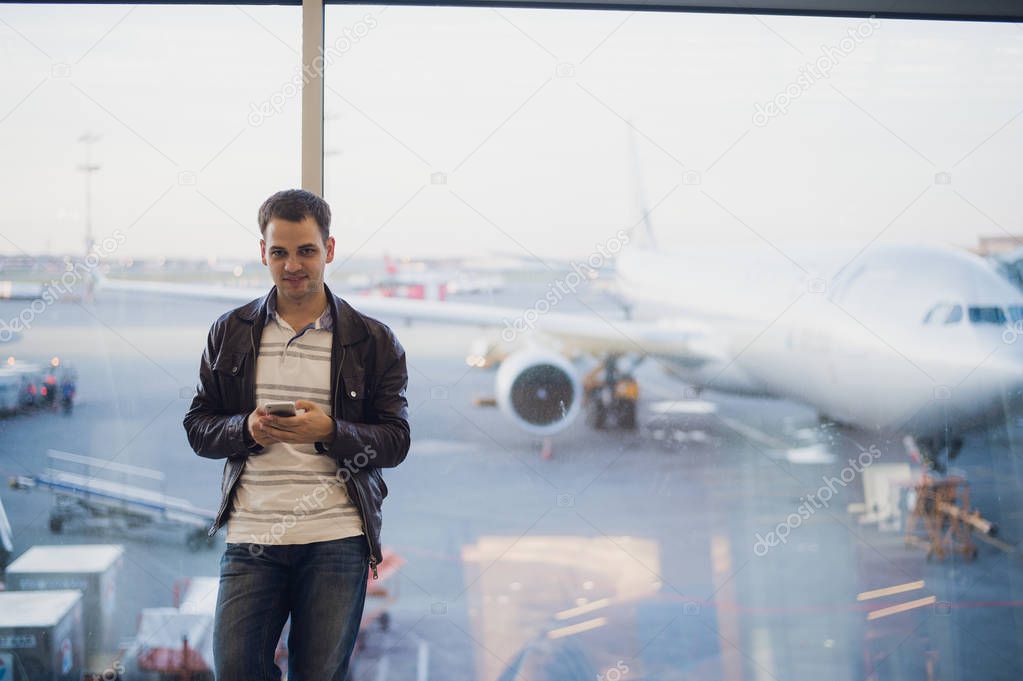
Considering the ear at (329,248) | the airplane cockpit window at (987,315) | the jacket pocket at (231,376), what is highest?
the ear at (329,248)

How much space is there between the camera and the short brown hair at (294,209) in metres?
1.11

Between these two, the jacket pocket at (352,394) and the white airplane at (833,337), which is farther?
the white airplane at (833,337)

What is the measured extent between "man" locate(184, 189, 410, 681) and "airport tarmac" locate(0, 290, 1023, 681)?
0.85 m

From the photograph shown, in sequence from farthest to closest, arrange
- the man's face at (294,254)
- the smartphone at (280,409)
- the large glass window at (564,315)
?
the large glass window at (564,315), the man's face at (294,254), the smartphone at (280,409)

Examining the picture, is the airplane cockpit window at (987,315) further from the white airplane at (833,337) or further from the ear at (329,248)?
the ear at (329,248)

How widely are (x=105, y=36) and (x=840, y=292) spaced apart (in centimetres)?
218

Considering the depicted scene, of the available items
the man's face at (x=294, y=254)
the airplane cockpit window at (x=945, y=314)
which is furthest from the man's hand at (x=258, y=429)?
the airplane cockpit window at (x=945, y=314)

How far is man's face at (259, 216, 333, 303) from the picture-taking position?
1110 millimetres

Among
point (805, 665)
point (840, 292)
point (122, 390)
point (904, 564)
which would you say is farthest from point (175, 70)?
point (904, 564)

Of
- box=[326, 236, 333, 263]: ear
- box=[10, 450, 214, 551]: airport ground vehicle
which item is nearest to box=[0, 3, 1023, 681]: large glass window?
box=[10, 450, 214, 551]: airport ground vehicle

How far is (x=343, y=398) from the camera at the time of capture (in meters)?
1.12

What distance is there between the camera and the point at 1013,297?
2131 millimetres

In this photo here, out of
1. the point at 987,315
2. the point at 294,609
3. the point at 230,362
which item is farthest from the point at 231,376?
the point at 987,315

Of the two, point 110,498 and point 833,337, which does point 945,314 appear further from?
point 110,498
